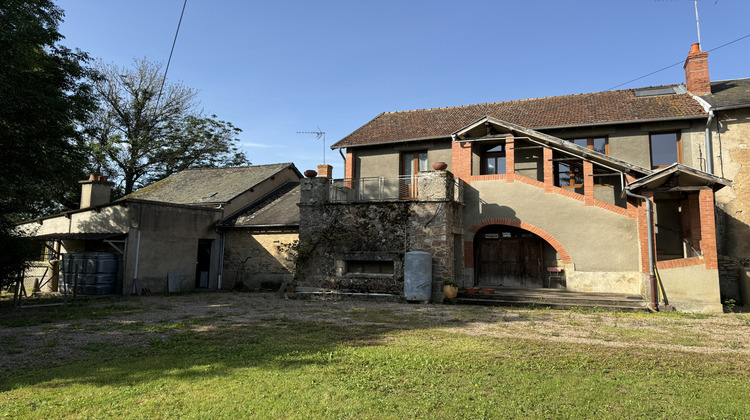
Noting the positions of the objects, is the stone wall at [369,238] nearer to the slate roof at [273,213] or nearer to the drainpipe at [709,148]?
the slate roof at [273,213]

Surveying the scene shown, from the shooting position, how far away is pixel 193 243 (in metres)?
17.6

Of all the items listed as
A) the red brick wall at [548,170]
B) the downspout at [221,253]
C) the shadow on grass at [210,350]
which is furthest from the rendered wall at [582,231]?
the downspout at [221,253]

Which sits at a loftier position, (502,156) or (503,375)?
(502,156)

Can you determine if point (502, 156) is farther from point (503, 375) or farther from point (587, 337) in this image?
point (503, 375)

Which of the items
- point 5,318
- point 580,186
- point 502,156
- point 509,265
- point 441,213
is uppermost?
point 502,156

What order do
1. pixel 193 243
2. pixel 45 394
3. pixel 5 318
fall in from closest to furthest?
pixel 45 394
pixel 5 318
pixel 193 243

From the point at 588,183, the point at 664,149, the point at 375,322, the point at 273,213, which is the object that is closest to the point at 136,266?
the point at 273,213

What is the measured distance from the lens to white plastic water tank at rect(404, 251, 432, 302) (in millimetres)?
12828

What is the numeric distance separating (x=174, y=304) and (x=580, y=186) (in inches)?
515

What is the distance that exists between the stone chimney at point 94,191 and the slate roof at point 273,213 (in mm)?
5886

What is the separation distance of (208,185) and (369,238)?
1124cm

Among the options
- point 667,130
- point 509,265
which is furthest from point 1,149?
point 667,130

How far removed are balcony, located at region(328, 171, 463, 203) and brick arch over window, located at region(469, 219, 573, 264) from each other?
107cm

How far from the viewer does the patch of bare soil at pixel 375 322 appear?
709 cm
